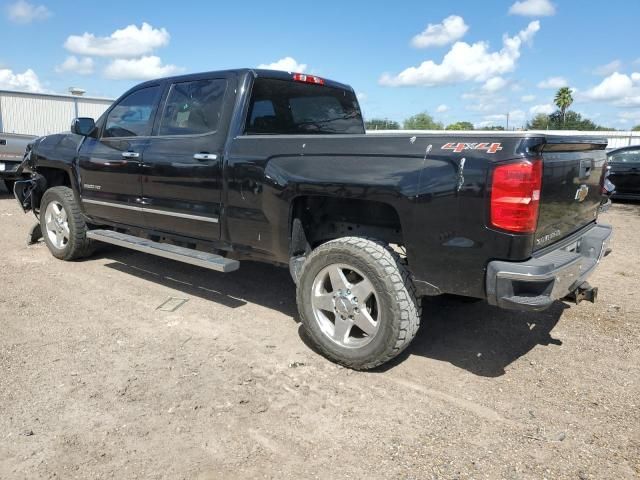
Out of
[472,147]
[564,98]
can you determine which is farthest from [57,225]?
[564,98]

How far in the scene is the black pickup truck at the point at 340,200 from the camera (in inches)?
113

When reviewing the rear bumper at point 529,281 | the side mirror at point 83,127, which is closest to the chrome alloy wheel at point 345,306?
the rear bumper at point 529,281

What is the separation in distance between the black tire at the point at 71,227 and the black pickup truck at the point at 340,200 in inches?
15.3

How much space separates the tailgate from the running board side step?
2276mm

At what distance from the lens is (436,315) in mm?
4566

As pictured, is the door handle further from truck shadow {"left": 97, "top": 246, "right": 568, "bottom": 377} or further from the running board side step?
truck shadow {"left": 97, "top": 246, "right": 568, "bottom": 377}

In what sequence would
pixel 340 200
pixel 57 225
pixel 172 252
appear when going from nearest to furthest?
pixel 340 200 < pixel 172 252 < pixel 57 225

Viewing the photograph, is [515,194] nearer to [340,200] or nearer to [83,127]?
[340,200]

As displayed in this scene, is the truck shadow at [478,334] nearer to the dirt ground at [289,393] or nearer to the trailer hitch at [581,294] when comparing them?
the dirt ground at [289,393]

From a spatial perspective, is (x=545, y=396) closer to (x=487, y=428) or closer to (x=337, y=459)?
(x=487, y=428)

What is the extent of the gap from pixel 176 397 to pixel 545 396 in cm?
223

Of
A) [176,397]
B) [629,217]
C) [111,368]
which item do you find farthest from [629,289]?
[629,217]

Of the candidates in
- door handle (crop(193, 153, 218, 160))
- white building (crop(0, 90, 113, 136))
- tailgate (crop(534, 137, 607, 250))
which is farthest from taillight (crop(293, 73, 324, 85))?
white building (crop(0, 90, 113, 136))

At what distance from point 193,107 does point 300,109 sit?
935 mm
